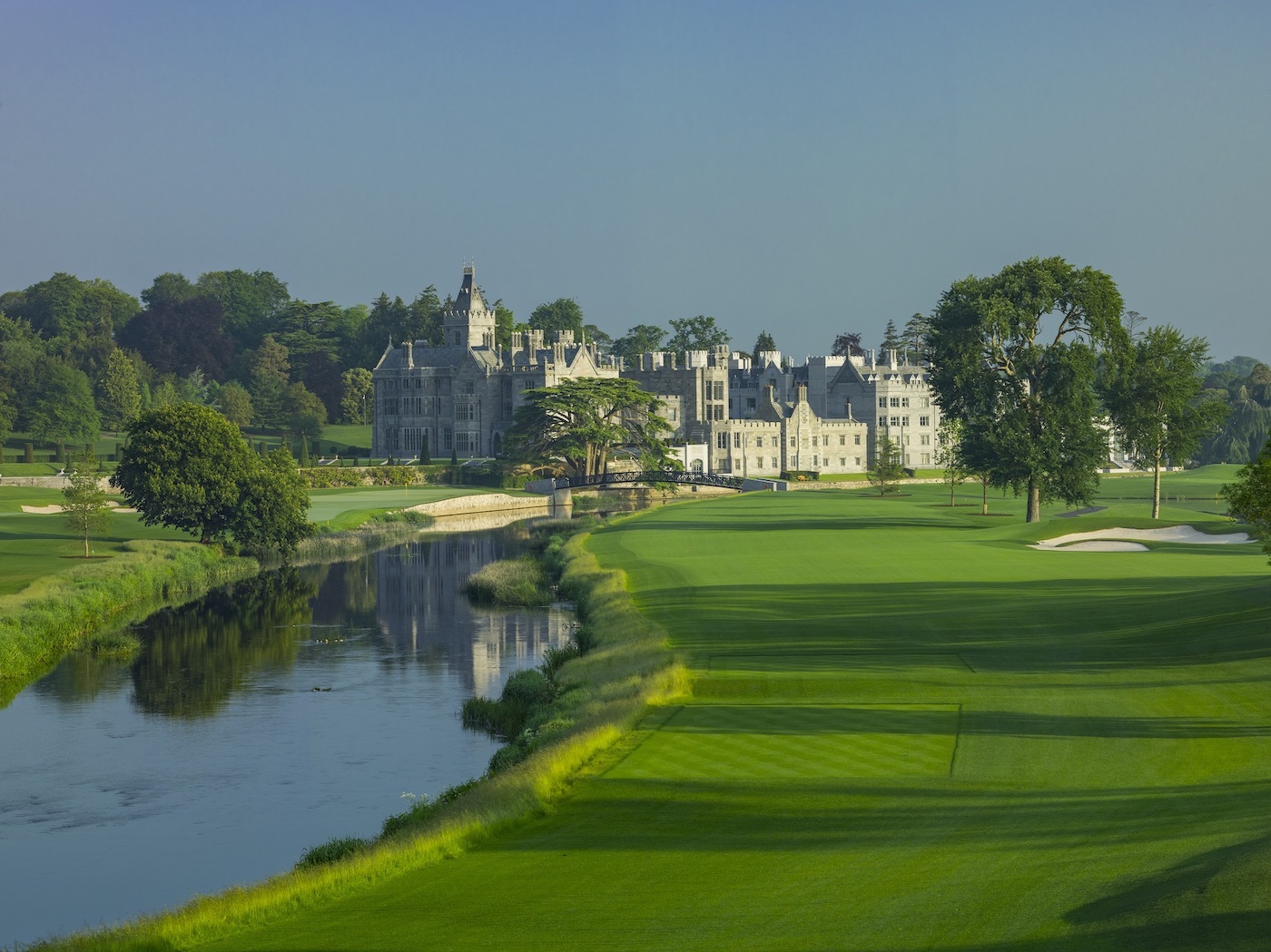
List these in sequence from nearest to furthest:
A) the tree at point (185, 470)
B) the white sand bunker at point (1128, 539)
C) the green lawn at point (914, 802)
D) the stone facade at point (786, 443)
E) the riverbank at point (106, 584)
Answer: the green lawn at point (914, 802) < the riverbank at point (106, 584) < the white sand bunker at point (1128, 539) < the tree at point (185, 470) < the stone facade at point (786, 443)

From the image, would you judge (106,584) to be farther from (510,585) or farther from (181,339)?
(181,339)

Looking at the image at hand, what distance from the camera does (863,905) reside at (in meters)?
14.3

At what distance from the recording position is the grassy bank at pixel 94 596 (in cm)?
3962

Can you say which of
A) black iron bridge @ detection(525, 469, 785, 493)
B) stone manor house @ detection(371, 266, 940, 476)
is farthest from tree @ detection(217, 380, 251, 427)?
black iron bridge @ detection(525, 469, 785, 493)

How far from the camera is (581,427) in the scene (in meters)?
120

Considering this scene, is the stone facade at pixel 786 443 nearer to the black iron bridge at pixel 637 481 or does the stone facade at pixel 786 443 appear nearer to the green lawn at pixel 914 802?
the black iron bridge at pixel 637 481

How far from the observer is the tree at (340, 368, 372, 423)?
176625mm

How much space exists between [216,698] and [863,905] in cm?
2578

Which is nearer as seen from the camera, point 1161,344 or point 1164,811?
point 1164,811

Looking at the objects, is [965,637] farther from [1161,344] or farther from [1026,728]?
[1161,344]

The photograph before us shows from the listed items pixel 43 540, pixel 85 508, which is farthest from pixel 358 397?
pixel 85 508

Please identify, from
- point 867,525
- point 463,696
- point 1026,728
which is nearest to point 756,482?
point 867,525

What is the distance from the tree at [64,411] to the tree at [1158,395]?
9548cm

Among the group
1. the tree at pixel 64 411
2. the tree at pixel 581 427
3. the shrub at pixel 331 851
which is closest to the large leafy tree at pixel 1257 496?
the shrub at pixel 331 851
